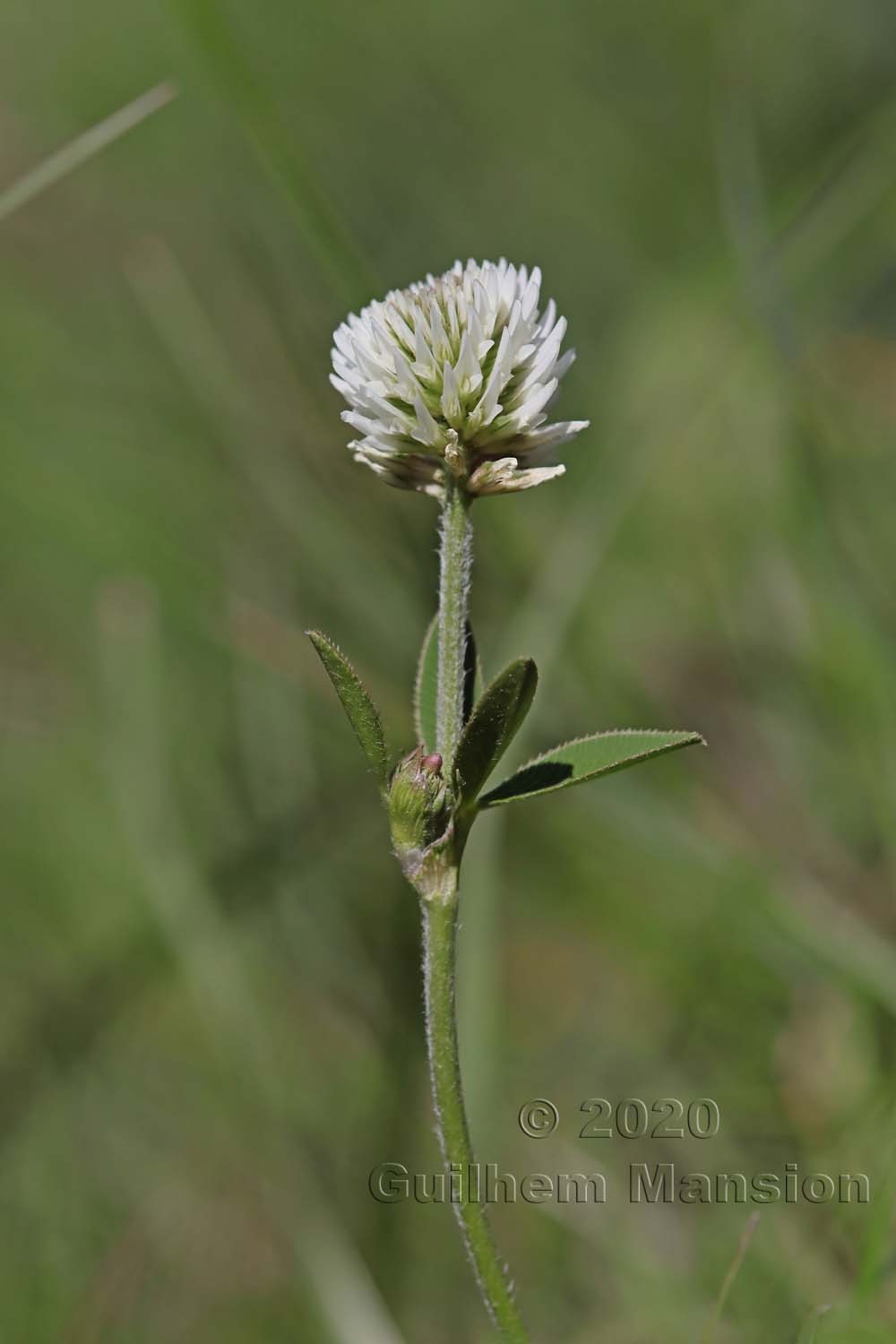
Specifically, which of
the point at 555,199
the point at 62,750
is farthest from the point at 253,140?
the point at 555,199

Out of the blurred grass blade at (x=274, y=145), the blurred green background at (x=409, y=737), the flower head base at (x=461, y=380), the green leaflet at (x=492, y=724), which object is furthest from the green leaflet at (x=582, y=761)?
the blurred grass blade at (x=274, y=145)

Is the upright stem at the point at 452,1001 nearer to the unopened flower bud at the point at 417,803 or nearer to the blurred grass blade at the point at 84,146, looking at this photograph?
the unopened flower bud at the point at 417,803

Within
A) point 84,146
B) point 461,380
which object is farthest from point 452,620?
point 84,146

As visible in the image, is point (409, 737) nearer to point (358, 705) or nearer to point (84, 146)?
point (84, 146)

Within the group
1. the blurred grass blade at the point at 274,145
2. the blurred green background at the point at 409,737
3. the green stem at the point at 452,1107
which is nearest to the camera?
the green stem at the point at 452,1107

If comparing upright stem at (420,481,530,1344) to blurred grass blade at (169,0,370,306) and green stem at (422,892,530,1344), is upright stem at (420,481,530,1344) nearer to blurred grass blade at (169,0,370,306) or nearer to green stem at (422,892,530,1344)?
green stem at (422,892,530,1344)

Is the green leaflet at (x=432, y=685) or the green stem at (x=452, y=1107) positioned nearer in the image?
the green stem at (x=452, y=1107)

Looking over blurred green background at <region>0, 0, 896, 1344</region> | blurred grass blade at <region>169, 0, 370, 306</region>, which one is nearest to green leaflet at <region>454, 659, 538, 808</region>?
blurred green background at <region>0, 0, 896, 1344</region>

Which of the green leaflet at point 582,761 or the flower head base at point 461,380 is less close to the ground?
the flower head base at point 461,380
